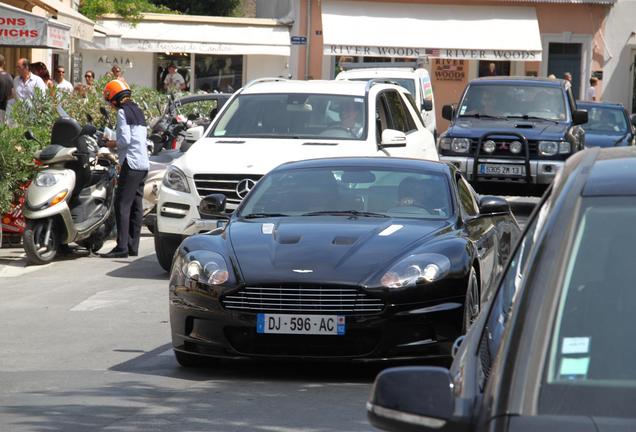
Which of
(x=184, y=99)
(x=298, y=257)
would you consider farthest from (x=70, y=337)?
(x=184, y=99)

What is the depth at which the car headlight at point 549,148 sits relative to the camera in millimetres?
20636

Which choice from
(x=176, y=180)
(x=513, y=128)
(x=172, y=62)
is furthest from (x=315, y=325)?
(x=172, y=62)

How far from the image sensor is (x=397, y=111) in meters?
16.7

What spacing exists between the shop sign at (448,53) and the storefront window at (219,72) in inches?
155

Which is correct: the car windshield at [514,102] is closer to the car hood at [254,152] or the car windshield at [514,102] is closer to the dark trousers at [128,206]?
the car hood at [254,152]

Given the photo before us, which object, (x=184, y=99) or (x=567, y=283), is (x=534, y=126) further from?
(x=567, y=283)

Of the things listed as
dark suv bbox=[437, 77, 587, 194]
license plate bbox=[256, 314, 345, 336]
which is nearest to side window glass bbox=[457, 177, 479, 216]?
license plate bbox=[256, 314, 345, 336]

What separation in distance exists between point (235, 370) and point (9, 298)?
431cm

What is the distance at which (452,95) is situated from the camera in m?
47.9

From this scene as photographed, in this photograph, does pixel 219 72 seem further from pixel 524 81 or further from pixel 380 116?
pixel 380 116

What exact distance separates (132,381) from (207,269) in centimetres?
81

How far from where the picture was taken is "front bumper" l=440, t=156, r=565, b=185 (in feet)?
67.5

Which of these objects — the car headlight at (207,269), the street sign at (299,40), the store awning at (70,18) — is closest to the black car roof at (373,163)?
the car headlight at (207,269)

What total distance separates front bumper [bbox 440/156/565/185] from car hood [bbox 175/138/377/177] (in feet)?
20.7
